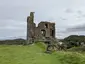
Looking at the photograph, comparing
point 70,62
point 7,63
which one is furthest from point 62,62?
point 7,63

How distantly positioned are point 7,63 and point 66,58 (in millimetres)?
6881

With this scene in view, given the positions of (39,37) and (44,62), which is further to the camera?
(39,37)

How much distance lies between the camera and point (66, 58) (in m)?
26.1

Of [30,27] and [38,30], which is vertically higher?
[30,27]

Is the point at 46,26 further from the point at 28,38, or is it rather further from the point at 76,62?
the point at 76,62

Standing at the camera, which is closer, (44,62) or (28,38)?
(44,62)

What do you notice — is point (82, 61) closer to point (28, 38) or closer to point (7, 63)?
point (7, 63)

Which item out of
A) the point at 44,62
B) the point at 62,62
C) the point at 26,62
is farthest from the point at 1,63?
the point at 62,62

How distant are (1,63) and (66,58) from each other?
7.37 meters

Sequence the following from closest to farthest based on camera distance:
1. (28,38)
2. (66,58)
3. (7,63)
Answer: (7,63) < (66,58) < (28,38)

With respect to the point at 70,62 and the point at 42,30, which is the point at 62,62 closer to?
the point at 70,62

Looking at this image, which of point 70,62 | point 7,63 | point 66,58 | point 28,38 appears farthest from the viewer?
point 28,38

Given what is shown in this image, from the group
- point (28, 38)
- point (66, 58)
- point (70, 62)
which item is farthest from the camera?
point (28, 38)

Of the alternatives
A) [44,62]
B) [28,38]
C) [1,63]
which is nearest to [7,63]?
[1,63]
